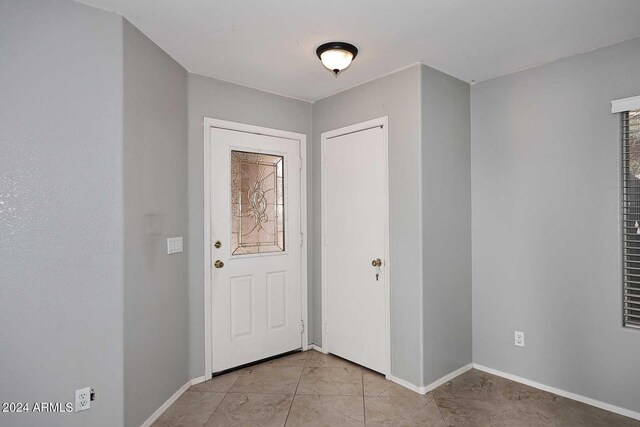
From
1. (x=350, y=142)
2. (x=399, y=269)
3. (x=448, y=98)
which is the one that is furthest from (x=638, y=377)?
(x=350, y=142)

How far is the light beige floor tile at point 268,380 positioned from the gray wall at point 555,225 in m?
1.64

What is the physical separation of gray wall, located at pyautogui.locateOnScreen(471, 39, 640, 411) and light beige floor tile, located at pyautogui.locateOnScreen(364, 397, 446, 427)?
918 mm

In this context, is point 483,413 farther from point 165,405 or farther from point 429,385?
point 165,405

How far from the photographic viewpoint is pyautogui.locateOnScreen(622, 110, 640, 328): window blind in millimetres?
2439

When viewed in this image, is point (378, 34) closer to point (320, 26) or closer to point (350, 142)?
point (320, 26)

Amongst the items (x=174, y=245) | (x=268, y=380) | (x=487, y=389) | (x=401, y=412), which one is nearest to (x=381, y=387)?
(x=401, y=412)

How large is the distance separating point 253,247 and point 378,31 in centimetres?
204

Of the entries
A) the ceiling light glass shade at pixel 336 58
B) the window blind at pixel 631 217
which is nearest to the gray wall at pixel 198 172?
the ceiling light glass shade at pixel 336 58

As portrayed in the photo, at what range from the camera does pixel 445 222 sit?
3.01m

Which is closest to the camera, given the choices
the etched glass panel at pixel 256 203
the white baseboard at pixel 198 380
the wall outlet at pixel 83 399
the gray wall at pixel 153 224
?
the wall outlet at pixel 83 399

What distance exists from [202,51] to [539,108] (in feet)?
8.51

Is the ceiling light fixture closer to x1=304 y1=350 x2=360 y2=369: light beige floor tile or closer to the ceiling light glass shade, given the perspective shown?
the ceiling light glass shade

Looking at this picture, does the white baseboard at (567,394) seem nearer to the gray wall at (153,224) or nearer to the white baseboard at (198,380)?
the white baseboard at (198,380)

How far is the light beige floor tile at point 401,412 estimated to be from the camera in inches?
94.7
